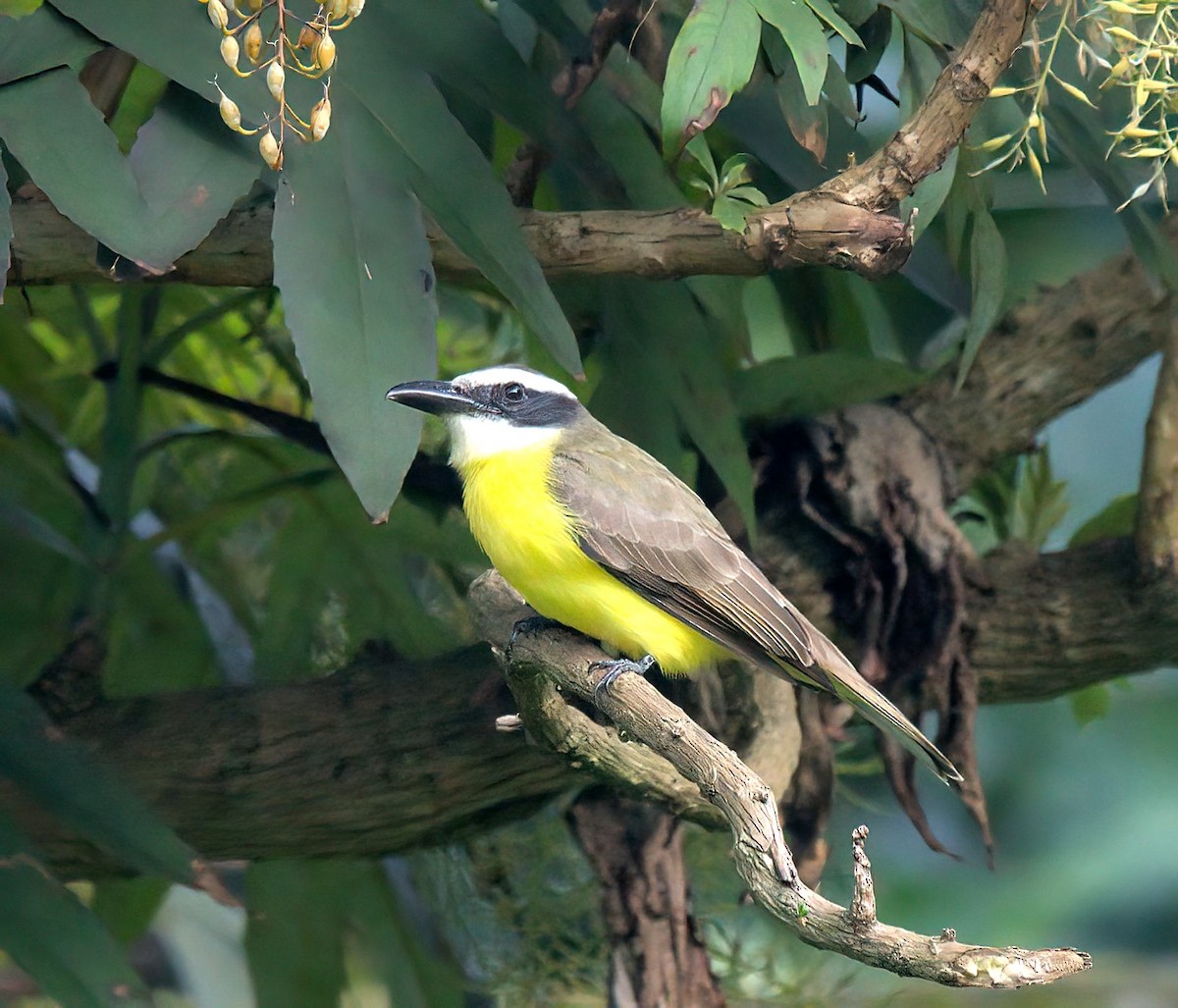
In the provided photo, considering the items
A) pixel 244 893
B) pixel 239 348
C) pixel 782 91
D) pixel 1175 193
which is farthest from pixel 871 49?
pixel 244 893

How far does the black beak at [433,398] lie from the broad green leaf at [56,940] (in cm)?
79

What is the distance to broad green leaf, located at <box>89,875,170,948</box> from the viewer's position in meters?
2.15

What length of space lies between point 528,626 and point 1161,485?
101 centimetres

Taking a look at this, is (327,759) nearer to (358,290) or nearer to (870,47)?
(358,290)

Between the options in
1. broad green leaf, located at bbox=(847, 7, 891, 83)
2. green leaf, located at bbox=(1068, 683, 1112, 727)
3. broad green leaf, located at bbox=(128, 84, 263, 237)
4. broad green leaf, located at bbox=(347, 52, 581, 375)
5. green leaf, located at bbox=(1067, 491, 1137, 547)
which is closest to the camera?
broad green leaf, located at bbox=(128, 84, 263, 237)

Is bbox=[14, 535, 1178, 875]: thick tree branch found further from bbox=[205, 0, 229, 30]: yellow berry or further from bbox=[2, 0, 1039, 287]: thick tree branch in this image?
bbox=[205, 0, 229, 30]: yellow berry

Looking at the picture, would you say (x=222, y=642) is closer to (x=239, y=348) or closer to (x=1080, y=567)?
(x=239, y=348)

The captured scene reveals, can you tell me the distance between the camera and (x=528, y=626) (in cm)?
157

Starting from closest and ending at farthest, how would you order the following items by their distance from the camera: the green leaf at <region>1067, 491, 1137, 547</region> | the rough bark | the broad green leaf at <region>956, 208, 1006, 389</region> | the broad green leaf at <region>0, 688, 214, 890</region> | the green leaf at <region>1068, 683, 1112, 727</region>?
the broad green leaf at <region>956, 208, 1006, 389</region>, the broad green leaf at <region>0, 688, 214, 890</region>, the rough bark, the green leaf at <region>1067, 491, 1137, 547</region>, the green leaf at <region>1068, 683, 1112, 727</region>

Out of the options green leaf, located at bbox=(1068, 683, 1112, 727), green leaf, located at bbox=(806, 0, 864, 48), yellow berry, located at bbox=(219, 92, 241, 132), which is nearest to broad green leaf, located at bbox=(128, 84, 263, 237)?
yellow berry, located at bbox=(219, 92, 241, 132)

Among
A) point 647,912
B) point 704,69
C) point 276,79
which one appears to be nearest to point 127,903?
point 647,912

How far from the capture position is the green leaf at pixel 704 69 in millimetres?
1117

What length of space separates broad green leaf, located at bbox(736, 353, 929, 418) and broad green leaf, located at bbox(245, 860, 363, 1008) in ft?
3.17

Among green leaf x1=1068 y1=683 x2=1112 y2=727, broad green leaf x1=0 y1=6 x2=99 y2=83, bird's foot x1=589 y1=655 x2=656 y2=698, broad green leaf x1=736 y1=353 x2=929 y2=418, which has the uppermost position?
broad green leaf x1=0 y1=6 x2=99 y2=83
